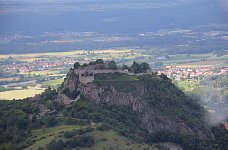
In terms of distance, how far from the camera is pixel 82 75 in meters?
86.4

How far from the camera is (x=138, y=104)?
83625mm

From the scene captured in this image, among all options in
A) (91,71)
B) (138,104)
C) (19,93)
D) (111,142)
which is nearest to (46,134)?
(111,142)

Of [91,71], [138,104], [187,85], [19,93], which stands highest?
[91,71]

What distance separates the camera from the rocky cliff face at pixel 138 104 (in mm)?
81875

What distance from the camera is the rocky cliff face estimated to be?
269 feet

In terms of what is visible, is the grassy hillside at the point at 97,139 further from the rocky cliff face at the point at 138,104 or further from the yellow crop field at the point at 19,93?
the yellow crop field at the point at 19,93

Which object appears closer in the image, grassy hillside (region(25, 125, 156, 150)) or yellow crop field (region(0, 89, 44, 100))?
grassy hillside (region(25, 125, 156, 150))

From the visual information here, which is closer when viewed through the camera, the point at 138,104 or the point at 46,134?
the point at 46,134

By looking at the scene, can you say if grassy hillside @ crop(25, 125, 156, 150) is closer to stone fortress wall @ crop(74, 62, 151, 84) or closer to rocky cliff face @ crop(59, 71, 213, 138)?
rocky cliff face @ crop(59, 71, 213, 138)

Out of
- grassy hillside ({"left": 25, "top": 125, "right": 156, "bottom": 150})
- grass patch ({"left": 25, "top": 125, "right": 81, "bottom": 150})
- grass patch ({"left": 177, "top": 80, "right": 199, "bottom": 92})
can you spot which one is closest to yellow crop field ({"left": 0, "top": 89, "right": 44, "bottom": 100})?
grass patch ({"left": 177, "top": 80, "right": 199, "bottom": 92})

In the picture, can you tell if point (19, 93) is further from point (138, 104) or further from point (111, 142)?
point (111, 142)

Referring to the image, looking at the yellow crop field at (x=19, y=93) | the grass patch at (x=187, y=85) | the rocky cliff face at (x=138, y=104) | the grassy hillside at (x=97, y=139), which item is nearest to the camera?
the grassy hillside at (x=97, y=139)

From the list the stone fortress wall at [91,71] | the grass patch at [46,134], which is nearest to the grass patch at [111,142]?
the grass patch at [46,134]

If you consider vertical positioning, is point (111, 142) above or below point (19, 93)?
below
